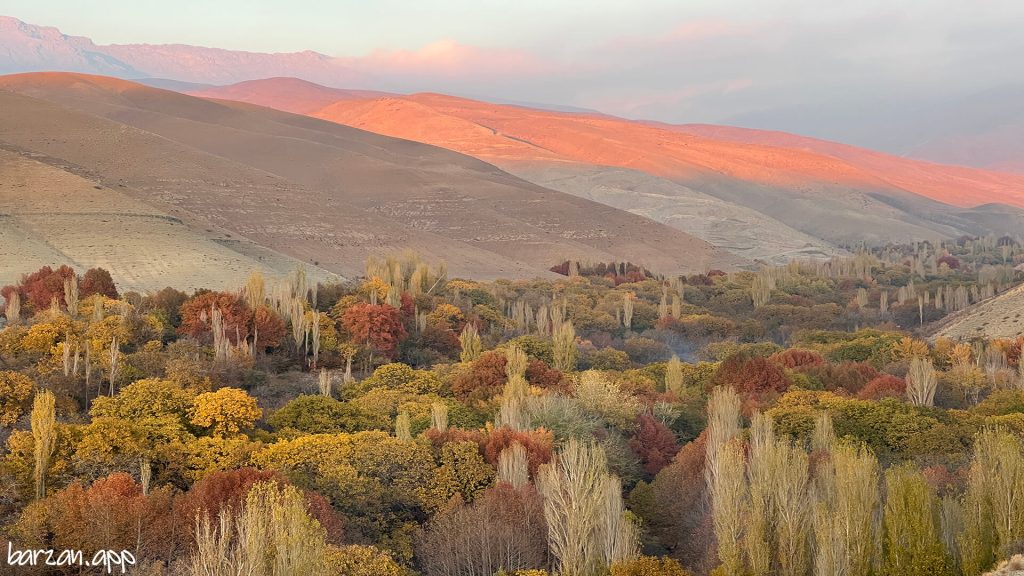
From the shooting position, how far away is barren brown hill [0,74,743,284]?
97250mm

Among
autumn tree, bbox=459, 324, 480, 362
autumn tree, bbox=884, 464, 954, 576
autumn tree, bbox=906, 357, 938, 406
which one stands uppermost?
autumn tree, bbox=884, 464, 954, 576

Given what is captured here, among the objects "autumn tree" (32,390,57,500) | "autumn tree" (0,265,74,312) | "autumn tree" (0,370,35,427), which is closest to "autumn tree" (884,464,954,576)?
"autumn tree" (32,390,57,500)

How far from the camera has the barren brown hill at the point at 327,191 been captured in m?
97.2

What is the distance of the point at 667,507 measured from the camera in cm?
2820

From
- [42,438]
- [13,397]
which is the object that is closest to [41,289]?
[13,397]

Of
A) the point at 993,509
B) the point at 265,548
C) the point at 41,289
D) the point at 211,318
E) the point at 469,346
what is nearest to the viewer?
the point at 265,548

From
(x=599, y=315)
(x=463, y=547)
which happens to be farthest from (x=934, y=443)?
(x=599, y=315)

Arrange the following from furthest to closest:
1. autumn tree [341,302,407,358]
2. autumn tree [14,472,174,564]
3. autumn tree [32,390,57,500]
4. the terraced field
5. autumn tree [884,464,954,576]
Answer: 1. the terraced field
2. autumn tree [341,302,407,358]
3. autumn tree [32,390,57,500]
4. autumn tree [14,472,174,564]
5. autumn tree [884,464,954,576]

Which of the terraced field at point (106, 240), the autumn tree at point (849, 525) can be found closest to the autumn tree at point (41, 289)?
the terraced field at point (106, 240)

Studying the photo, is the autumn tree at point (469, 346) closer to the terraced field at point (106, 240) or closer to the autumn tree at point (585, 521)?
the terraced field at point (106, 240)

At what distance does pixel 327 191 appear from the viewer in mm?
128125

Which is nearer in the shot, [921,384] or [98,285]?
[921,384]

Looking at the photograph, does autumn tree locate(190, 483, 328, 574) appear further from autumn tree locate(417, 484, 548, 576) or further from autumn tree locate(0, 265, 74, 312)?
autumn tree locate(0, 265, 74, 312)

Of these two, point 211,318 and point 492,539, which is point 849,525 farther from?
point 211,318
